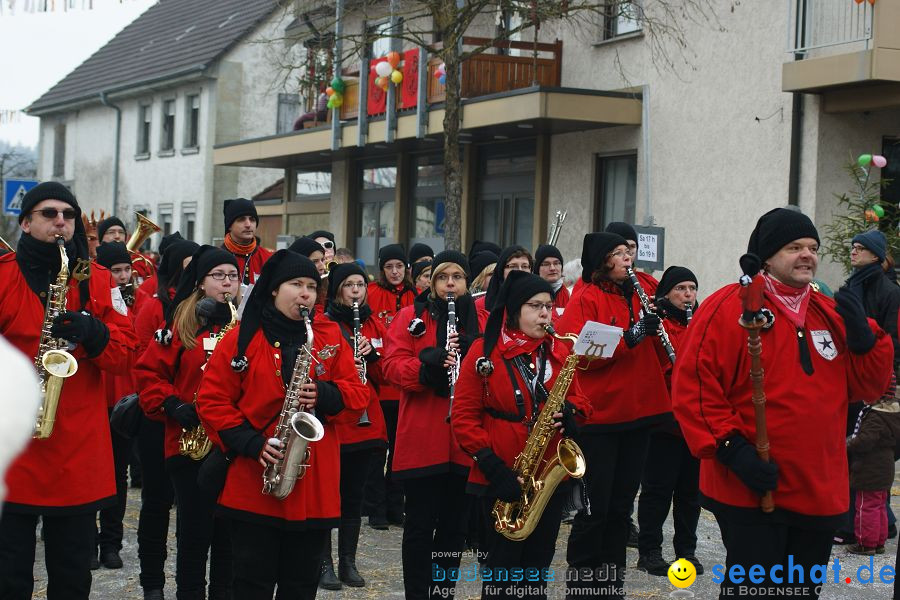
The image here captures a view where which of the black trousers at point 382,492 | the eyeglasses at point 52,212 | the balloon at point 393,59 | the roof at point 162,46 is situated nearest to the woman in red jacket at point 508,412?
the eyeglasses at point 52,212

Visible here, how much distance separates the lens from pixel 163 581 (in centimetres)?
672

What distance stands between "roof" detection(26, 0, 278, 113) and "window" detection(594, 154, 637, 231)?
1660 centimetres

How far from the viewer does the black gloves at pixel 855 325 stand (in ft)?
16.2

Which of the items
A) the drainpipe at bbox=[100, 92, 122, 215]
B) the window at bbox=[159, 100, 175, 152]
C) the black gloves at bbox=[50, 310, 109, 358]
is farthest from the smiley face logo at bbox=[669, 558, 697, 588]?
the drainpipe at bbox=[100, 92, 122, 215]

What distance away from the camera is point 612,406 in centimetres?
673

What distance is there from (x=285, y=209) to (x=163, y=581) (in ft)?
81.9

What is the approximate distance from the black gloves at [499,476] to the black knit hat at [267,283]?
3.56 feet

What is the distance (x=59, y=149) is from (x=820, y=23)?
35538mm

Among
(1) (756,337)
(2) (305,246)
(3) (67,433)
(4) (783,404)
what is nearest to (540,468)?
(4) (783,404)

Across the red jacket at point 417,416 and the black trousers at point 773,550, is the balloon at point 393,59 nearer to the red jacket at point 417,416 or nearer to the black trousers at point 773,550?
the red jacket at point 417,416

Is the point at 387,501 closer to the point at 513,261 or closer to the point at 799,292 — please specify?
the point at 513,261

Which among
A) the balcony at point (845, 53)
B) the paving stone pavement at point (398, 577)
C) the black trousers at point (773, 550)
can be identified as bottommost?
the paving stone pavement at point (398, 577)

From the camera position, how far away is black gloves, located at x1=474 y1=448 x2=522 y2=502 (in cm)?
558

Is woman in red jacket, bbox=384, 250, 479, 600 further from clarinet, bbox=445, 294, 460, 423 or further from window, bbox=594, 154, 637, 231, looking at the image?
window, bbox=594, 154, 637, 231
